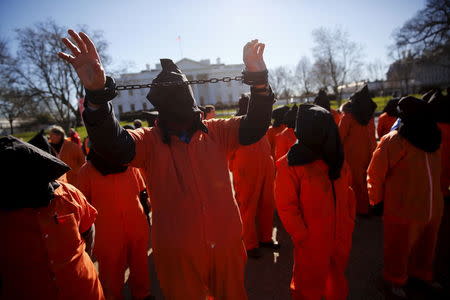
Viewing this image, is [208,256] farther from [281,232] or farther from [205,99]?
[205,99]

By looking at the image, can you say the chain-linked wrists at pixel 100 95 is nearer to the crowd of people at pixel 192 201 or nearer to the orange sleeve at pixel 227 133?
the crowd of people at pixel 192 201

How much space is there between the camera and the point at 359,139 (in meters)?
5.13

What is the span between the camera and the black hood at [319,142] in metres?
2.33

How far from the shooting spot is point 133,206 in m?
3.08

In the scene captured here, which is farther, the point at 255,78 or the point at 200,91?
the point at 200,91

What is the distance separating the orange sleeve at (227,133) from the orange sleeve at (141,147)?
1.46ft

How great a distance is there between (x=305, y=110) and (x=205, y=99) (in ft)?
208

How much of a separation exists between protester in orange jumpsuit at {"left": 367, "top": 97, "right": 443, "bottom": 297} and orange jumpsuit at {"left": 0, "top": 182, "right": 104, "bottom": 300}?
2.98 m

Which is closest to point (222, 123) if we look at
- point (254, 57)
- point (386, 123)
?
point (254, 57)

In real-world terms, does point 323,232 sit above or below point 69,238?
below

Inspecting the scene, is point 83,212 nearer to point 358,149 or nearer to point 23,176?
point 23,176

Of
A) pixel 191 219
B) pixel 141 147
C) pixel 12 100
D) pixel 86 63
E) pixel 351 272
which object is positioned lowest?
pixel 351 272

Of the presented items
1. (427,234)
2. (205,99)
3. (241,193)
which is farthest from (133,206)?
(205,99)

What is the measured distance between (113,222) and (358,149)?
14.8 ft
